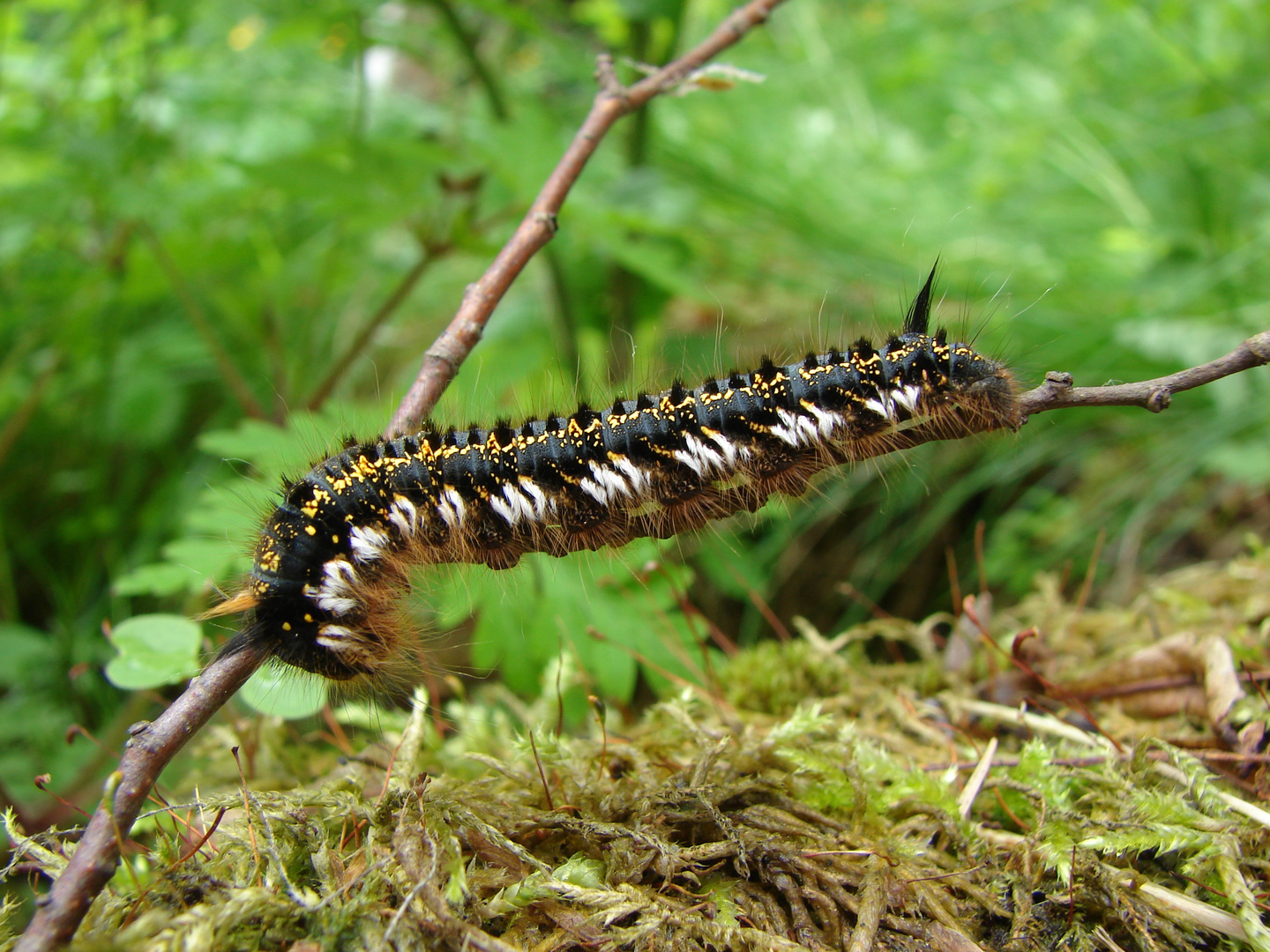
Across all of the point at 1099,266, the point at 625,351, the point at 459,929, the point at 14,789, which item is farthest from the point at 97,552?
the point at 1099,266

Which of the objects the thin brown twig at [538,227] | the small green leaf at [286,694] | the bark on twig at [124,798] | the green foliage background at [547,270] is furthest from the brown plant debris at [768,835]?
the thin brown twig at [538,227]

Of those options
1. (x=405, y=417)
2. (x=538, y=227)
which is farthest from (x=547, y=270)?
(x=405, y=417)

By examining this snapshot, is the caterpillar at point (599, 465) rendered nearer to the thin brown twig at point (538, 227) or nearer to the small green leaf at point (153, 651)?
the thin brown twig at point (538, 227)

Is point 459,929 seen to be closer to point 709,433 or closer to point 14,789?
point 709,433

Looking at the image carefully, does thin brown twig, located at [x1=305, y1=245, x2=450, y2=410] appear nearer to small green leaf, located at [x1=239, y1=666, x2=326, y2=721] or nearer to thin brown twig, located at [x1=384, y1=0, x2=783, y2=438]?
thin brown twig, located at [x1=384, y1=0, x2=783, y2=438]

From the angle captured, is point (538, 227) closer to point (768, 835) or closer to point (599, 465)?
point (599, 465)
